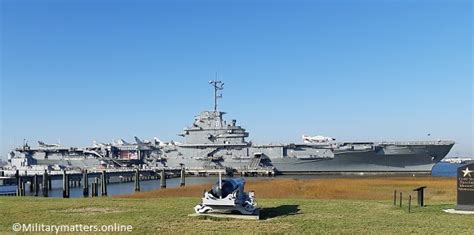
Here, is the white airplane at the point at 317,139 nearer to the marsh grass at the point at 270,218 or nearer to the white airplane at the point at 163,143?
the white airplane at the point at 163,143

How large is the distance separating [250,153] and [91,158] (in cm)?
2766

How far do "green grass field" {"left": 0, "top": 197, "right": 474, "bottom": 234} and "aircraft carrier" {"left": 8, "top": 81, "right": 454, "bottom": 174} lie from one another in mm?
54049

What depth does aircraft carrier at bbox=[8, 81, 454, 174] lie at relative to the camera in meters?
69.7

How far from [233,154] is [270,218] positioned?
210 ft

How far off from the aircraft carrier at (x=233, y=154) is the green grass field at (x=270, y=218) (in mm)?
54049

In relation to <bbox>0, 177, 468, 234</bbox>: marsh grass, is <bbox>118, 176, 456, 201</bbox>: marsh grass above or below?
below

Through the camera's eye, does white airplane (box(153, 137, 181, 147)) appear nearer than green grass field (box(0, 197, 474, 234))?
No

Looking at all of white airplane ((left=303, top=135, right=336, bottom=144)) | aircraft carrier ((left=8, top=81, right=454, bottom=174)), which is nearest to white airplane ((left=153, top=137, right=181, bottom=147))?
aircraft carrier ((left=8, top=81, right=454, bottom=174))

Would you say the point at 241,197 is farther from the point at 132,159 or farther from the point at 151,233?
the point at 132,159

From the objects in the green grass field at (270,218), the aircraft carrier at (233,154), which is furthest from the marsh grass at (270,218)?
the aircraft carrier at (233,154)

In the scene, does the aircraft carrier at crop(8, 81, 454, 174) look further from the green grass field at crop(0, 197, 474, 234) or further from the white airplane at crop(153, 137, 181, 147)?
the green grass field at crop(0, 197, 474, 234)

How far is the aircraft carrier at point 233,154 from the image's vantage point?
6969cm

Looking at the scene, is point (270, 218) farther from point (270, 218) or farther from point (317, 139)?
point (317, 139)

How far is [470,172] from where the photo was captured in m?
15.7
